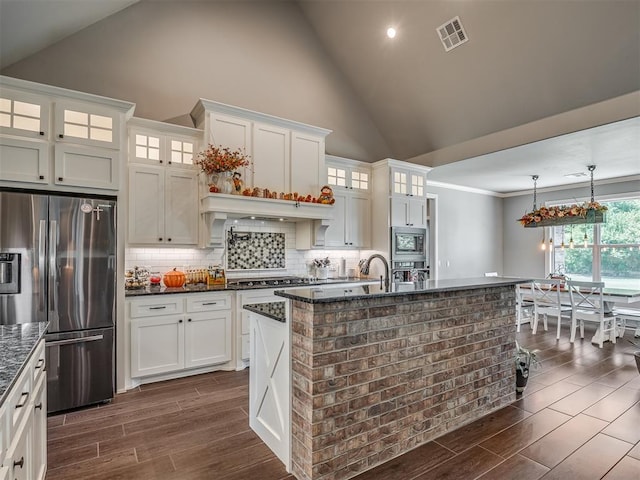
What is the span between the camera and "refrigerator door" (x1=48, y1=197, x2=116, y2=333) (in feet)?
9.82

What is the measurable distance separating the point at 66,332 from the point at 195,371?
131 cm

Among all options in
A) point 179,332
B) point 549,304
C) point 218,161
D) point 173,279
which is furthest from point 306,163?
point 549,304

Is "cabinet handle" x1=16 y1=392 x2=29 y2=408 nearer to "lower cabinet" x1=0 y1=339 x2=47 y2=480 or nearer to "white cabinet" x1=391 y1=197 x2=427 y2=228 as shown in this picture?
"lower cabinet" x1=0 y1=339 x2=47 y2=480

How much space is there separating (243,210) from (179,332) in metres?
1.48

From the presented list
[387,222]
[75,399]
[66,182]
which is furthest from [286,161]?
[75,399]

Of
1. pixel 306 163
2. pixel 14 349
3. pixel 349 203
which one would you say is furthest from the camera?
pixel 349 203

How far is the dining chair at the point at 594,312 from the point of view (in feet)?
16.4

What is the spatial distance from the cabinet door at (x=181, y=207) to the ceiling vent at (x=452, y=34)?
3.42 metres

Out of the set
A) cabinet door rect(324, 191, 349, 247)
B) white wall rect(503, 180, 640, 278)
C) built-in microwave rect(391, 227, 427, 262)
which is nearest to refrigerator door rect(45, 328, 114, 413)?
cabinet door rect(324, 191, 349, 247)

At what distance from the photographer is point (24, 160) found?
299 cm

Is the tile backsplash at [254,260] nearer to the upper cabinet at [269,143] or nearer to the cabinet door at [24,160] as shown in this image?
the upper cabinet at [269,143]

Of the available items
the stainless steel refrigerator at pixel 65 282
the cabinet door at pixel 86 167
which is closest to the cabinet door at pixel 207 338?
the stainless steel refrigerator at pixel 65 282

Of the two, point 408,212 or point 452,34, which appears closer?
point 452,34

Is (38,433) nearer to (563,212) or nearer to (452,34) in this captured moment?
(452,34)
